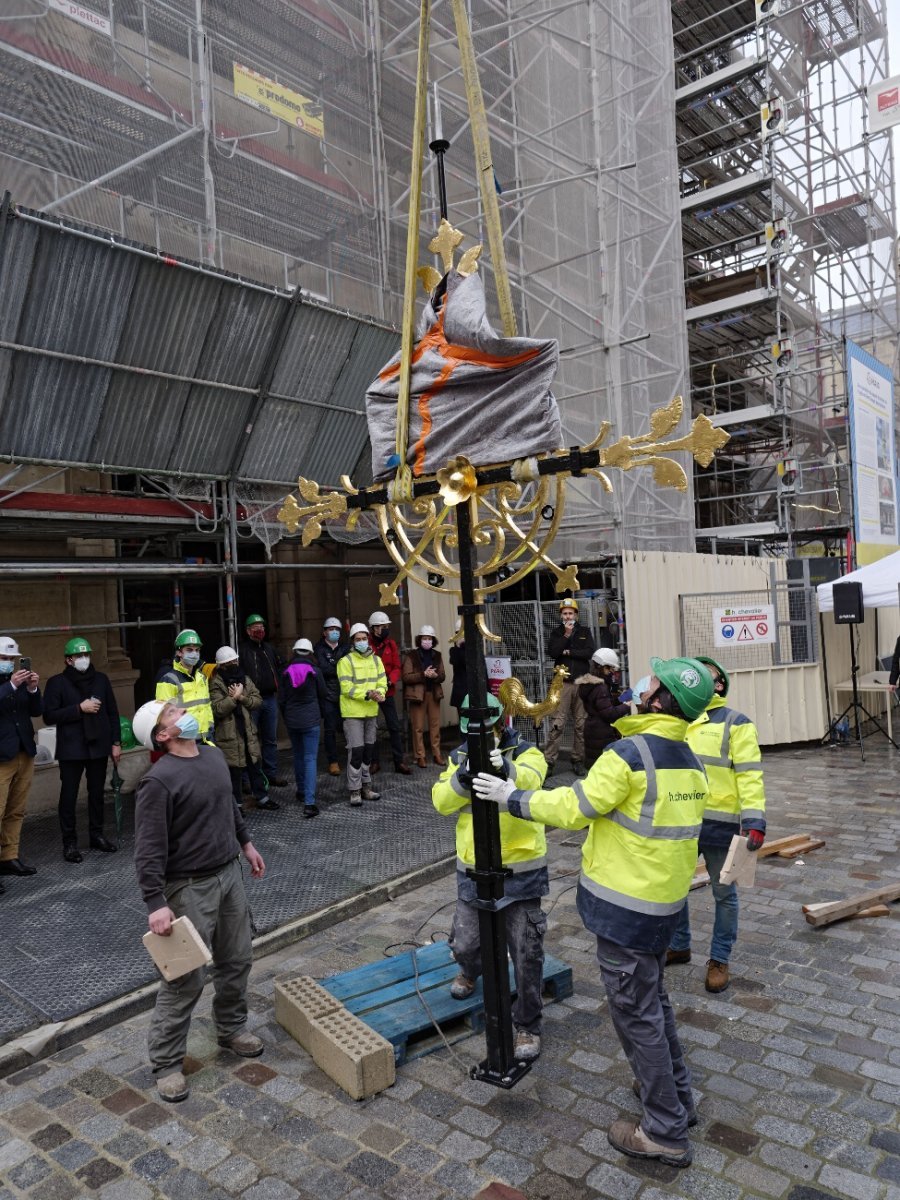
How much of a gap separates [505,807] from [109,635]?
7.39 m

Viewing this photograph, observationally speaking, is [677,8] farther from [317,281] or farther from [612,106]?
[317,281]

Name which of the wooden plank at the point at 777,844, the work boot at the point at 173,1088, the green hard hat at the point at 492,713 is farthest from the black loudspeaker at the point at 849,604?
the work boot at the point at 173,1088

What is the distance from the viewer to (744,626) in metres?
11.4

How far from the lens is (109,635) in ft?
31.1

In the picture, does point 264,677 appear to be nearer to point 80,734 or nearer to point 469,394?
point 80,734

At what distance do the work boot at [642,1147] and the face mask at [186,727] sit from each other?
259 centimetres

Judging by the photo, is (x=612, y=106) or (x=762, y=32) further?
(x=762, y=32)

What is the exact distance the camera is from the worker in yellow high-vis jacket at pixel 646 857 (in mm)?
3268

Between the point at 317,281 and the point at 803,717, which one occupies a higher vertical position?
the point at 317,281

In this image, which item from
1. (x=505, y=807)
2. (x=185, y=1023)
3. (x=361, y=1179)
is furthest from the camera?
(x=185, y=1023)

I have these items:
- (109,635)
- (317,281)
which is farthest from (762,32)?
(109,635)

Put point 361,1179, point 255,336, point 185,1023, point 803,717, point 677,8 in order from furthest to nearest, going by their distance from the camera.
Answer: point 677,8 < point 803,717 < point 255,336 < point 185,1023 < point 361,1179

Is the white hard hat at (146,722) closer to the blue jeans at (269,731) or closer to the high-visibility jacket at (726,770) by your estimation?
the high-visibility jacket at (726,770)

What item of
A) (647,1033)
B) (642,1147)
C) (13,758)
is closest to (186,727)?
(647,1033)
